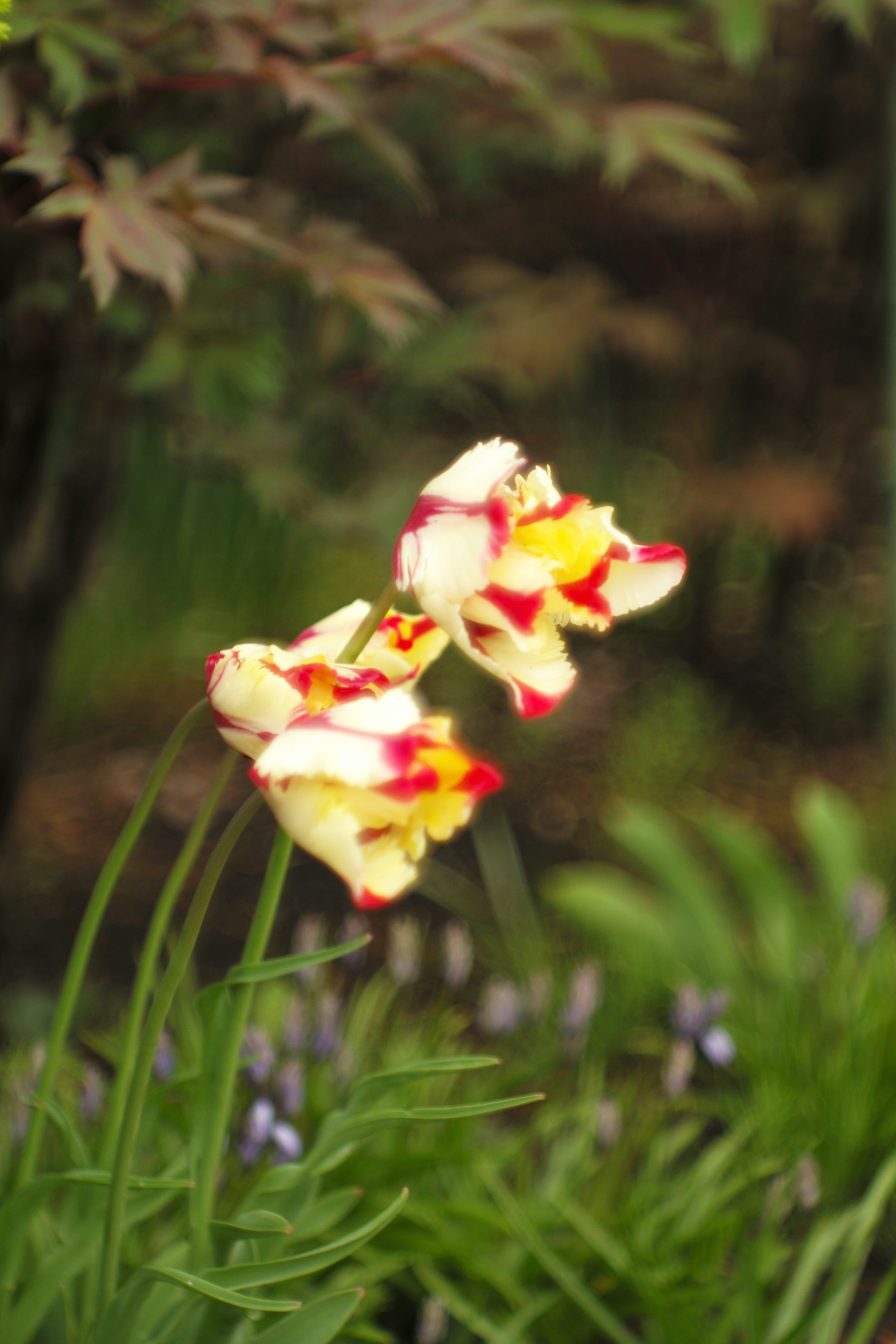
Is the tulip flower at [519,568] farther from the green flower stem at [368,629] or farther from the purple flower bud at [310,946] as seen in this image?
the purple flower bud at [310,946]

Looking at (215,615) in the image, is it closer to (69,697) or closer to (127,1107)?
(69,697)

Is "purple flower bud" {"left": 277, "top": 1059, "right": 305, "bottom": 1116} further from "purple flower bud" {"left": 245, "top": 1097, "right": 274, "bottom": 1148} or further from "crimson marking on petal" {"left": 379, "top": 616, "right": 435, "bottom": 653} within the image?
"crimson marking on petal" {"left": 379, "top": 616, "right": 435, "bottom": 653}

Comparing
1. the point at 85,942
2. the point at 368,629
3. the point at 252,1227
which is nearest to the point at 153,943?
the point at 85,942

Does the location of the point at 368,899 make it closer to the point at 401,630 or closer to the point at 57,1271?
the point at 401,630

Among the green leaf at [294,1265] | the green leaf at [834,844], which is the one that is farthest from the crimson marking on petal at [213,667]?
the green leaf at [834,844]

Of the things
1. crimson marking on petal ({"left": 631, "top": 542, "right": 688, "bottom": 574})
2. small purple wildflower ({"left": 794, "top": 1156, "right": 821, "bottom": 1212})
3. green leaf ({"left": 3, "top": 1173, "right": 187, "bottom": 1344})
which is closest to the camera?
crimson marking on petal ({"left": 631, "top": 542, "right": 688, "bottom": 574})

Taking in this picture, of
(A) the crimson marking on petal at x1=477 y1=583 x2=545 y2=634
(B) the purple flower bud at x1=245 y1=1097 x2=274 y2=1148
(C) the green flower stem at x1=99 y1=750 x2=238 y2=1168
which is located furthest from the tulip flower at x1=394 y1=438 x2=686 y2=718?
(B) the purple flower bud at x1=245 y1=1097 x2=274 y2=1148

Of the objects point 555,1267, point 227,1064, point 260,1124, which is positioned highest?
point 227,1064
